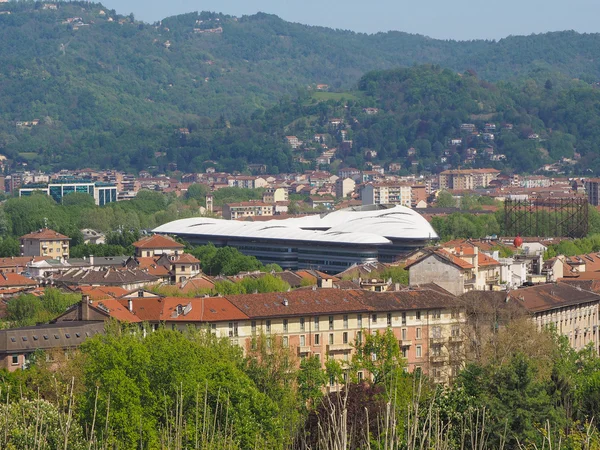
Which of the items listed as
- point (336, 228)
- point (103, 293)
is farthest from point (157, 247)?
point (103, 293)

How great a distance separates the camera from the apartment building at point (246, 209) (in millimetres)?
159462

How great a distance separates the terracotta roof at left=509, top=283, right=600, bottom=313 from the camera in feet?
173

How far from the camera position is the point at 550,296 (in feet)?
181

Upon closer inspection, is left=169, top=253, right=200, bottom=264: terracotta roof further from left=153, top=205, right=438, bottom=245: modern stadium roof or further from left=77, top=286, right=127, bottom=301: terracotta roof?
left=77, top=286, right=127, bottom=301: terracotta roof

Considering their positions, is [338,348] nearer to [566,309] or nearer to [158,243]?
[566,309]

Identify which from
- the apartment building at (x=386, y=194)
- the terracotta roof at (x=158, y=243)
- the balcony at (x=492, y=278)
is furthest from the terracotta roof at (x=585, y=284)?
the apartment building at (x=386, y=194)

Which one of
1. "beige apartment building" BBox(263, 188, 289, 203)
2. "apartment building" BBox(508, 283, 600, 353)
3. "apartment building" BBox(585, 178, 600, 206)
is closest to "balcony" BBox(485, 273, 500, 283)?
"apartment building" BBox(508, 283, 600, 353)

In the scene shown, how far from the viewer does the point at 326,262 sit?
309 feet

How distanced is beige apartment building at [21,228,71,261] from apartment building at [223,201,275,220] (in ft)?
167

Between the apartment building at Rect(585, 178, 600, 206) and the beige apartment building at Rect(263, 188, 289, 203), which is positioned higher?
the apartment building at Rect(585, 178, 600, 206)

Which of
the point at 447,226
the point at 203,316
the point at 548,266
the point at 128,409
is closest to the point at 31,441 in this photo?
the point at 128,409

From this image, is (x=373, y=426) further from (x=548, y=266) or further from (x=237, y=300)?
(x=548, y=266)

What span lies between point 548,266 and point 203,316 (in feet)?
94.1

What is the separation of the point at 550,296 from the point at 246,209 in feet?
353
